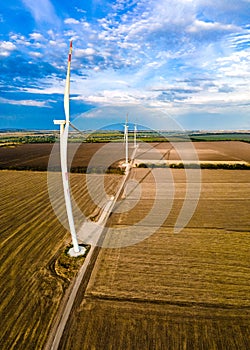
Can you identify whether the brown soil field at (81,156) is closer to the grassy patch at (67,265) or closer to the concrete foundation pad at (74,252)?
the concrete foundation pad at (74,252)

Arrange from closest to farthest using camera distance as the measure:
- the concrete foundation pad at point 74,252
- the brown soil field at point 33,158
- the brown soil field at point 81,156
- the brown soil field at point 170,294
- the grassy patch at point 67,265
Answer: the brown soil field at point 170,294 < the grassy patch at point 67,265 < the concrete foundation pad at point 74,252 < the brown soil field at point 33,158 < the brown soil field at point 81,156

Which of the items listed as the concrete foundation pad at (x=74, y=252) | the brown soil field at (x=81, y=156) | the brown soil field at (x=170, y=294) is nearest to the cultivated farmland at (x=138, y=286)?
the brown soil field at (x=170, y=294)

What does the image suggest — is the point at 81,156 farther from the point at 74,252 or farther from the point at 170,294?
the point at 170,294

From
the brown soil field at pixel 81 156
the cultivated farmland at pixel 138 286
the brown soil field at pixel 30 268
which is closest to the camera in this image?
the cultivated farmland at pixel 138 286

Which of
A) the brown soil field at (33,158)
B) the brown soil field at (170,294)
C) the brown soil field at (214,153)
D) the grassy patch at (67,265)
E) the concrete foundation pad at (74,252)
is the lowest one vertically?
the brown soil field at (214,153)

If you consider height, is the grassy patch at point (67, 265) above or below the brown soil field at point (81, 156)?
above

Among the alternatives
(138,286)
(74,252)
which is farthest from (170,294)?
(74,252)

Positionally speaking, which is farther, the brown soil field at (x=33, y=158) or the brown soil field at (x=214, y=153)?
the brown soil field at (x=214, y=153)
